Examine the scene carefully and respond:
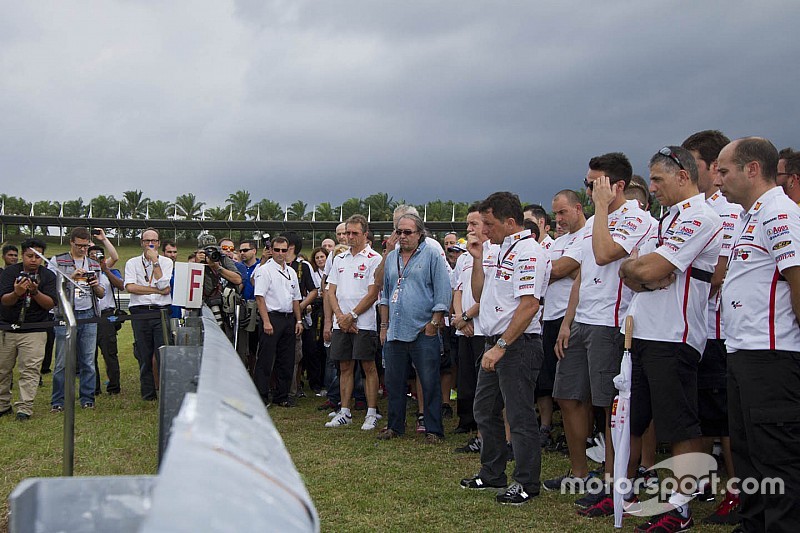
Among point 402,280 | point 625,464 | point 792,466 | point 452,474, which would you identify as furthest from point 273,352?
point 792,466

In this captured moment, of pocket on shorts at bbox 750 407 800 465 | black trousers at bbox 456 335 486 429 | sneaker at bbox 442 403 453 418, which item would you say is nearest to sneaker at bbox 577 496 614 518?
pocket on shorts at bbox 750 407 800 465

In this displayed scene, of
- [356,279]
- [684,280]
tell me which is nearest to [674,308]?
[684,280]

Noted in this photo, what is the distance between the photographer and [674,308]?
4.46 meters

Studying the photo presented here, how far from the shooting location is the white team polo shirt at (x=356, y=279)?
8641 mm

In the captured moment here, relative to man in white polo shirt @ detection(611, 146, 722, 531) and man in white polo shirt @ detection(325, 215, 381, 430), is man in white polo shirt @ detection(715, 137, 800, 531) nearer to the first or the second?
man in white polo shirt @ detection(611, 146, 722, 531)

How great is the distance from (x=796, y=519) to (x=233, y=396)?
10.7ft

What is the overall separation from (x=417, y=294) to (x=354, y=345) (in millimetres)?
1361

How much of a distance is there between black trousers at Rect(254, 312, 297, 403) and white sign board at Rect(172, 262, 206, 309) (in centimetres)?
448

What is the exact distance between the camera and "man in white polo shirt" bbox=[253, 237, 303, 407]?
9633 mm

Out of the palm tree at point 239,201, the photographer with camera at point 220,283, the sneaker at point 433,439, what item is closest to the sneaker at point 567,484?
the sneaker at point 433,439

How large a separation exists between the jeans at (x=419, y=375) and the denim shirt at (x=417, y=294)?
134 mm

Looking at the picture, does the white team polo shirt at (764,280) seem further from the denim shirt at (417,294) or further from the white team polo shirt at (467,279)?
the denim shirt at (417,294)

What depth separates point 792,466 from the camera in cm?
348

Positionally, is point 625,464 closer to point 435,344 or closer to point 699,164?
point 699,164
